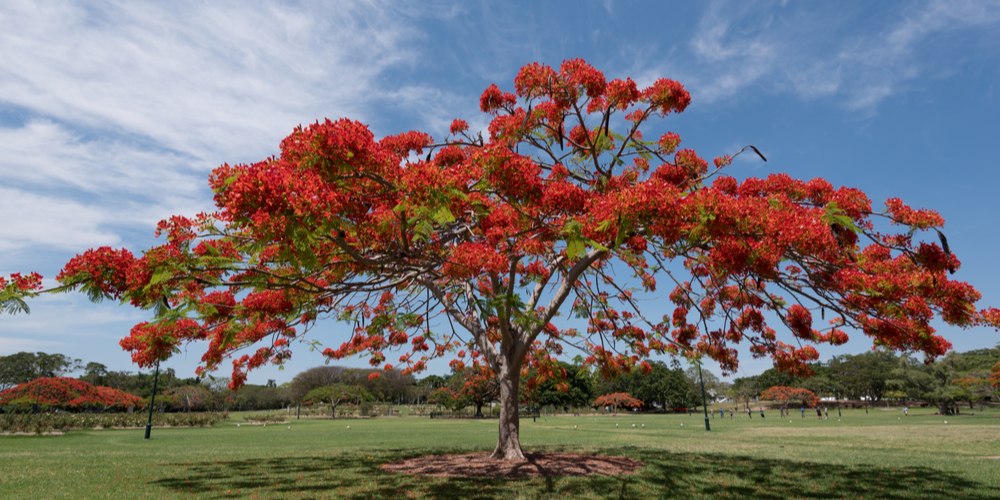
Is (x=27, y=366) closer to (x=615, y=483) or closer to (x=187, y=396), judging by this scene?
(x=187, y=396)

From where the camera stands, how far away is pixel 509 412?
1073 cm

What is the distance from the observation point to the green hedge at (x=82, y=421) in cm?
2428

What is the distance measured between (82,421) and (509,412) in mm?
34637

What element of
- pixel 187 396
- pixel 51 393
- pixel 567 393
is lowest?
pixel 567 393

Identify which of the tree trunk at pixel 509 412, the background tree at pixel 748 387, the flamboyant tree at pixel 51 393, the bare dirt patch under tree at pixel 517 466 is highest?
the tree trunk at pixel 509 412

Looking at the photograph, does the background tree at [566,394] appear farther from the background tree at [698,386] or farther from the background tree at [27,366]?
the background tree at [27,366]

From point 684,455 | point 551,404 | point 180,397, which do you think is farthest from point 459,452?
point 180,397

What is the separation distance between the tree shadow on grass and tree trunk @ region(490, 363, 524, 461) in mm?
2277

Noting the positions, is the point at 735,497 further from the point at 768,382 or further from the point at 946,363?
the point at 768,382

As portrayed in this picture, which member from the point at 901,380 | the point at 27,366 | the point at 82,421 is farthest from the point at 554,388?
the point at 27,366

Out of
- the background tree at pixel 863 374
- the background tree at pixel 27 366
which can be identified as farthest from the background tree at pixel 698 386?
the background tree at pixel 27 366

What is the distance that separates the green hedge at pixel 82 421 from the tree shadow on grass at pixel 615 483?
2255 cm

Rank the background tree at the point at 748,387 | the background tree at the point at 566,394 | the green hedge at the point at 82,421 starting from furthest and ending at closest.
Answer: the background tree at the point at 748,387, the background tree at the point at 566,394, the green hedge at the point at 82,421

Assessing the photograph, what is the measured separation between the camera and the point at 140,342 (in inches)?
320
